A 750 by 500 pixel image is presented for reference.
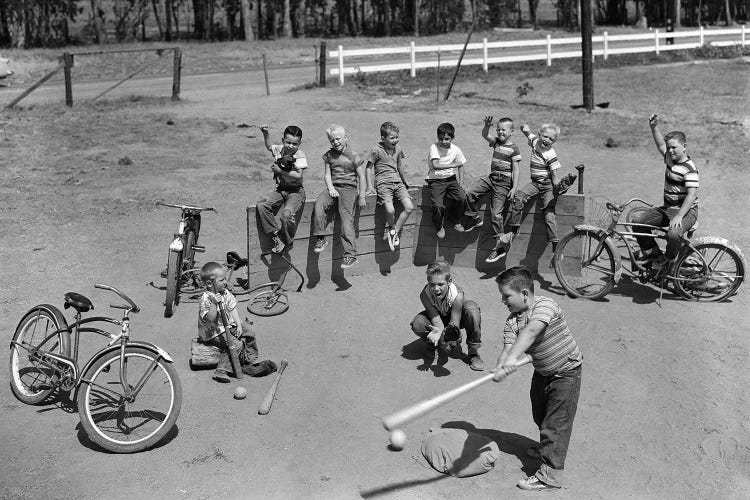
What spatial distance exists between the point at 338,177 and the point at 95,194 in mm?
5460

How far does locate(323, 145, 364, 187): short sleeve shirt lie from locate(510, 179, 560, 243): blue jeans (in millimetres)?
1895

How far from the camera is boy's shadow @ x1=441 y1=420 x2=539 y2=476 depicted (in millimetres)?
6609

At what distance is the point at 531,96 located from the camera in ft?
78.6

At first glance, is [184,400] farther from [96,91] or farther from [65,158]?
[96,91]

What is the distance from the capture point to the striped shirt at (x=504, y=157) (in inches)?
407

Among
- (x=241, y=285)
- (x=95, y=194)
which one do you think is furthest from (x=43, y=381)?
(x=95, y=194)

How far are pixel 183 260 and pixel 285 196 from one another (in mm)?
1344

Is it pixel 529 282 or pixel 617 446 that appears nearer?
pixel 529 282

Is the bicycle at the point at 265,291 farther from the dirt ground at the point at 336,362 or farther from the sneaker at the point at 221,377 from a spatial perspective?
the sneaker at the point at 221,377

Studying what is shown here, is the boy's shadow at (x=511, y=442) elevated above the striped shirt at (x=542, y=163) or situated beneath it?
situated beneath

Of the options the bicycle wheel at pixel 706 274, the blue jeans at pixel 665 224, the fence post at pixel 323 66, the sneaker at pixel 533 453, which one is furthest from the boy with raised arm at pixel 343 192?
the fence post at pixel 323 66

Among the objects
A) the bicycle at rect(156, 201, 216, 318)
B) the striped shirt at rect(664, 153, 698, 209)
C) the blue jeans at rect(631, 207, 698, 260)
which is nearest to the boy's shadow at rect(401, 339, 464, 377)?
the bicycle at rect(156, 201, 216, 318)

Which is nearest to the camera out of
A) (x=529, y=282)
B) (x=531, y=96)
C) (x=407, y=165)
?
(x=529, y=282)

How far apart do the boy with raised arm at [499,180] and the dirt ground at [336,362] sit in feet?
2.42
